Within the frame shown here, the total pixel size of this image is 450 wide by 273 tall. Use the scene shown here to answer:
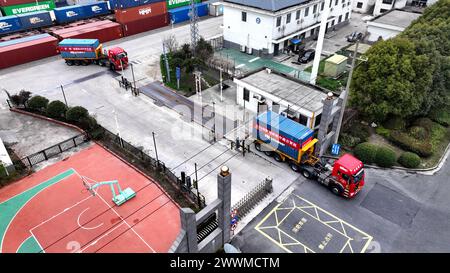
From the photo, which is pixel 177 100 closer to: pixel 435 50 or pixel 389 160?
pixel 389 160

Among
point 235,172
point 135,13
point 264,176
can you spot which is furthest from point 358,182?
point 135,13

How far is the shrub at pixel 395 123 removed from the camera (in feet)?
114

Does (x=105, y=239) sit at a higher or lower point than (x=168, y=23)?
lower

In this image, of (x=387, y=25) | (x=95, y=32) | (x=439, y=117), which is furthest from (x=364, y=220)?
(x=95, y=32)

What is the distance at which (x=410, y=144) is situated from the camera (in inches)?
1286

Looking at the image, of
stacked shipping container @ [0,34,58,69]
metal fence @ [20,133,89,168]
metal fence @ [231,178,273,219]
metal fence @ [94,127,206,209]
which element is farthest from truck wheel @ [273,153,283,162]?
stacked shipping container @ [0,34,58,69]

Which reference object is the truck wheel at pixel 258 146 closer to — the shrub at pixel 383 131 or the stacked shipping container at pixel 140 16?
the shrub at pixel 383 131

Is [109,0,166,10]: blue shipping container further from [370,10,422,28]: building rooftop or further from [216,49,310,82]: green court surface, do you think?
[370,10,422,28]: building rooftop

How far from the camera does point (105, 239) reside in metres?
23.5

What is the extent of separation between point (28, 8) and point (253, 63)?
50190 millimetres

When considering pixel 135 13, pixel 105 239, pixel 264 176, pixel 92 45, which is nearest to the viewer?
pixel 105 239

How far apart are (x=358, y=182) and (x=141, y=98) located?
28.1 metres

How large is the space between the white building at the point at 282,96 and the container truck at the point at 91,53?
20.2 metres

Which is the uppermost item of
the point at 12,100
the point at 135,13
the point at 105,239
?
the point at 135,13
